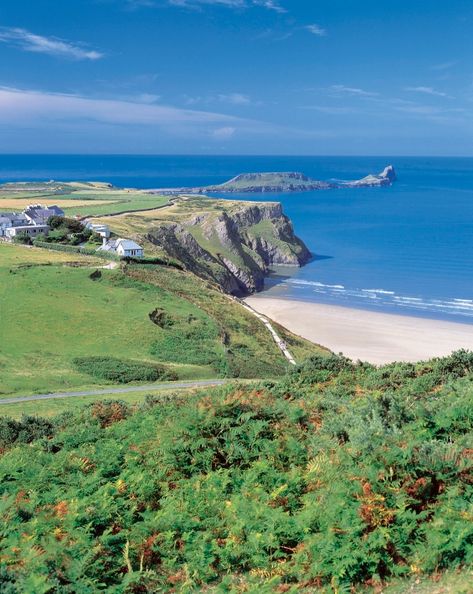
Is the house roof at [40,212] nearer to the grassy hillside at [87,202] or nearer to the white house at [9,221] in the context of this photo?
the white house at [9,221]

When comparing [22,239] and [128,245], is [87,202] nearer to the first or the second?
[22,239]

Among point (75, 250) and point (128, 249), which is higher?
point (128, 249)

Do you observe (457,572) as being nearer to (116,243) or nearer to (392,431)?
(392,431)

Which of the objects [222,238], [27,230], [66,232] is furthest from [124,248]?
[222,238]

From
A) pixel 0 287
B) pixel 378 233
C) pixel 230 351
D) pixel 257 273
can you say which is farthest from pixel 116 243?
pixel 378 233

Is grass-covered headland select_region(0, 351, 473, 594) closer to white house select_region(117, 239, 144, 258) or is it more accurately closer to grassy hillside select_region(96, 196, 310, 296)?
white house select_region(117, 239, 144, 258)

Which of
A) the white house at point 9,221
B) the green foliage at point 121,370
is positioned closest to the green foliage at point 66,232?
the white house at point 9,221
